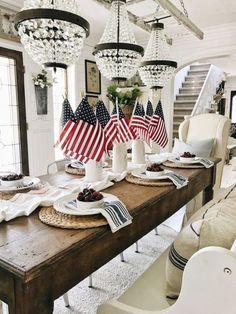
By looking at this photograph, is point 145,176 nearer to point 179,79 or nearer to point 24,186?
point 24,186

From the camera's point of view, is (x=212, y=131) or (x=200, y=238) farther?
(x=212, y=131)

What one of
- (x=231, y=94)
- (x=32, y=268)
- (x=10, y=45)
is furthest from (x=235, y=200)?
(x=231, y=94)

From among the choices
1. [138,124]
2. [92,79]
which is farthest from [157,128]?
[92,79]

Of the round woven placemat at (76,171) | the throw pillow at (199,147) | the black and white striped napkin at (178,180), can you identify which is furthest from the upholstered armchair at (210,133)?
the round woven placemat at (76,171)

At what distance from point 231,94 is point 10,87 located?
412 inches

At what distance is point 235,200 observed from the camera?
52.0 inches

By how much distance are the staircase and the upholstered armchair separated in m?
3.47

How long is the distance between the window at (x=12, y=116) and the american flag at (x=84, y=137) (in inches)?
103

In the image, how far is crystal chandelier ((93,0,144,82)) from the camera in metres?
1.96

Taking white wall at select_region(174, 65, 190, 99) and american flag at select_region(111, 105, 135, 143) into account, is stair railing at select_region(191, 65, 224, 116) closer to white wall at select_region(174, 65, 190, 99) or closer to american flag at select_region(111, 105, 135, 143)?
white wall at select_region(174, 65, 190, 99)

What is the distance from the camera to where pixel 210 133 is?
3.66 metres

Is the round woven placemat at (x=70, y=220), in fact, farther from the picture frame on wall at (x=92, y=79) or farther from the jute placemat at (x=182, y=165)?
the picture frame on wall at (x=92, y=79)

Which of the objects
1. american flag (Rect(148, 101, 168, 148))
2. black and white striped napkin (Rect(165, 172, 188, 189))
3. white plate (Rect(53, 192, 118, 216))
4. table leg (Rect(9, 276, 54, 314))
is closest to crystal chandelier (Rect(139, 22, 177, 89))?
american flag (Rect(148, 101, 168, 148))

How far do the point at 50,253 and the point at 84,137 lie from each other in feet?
2.76
